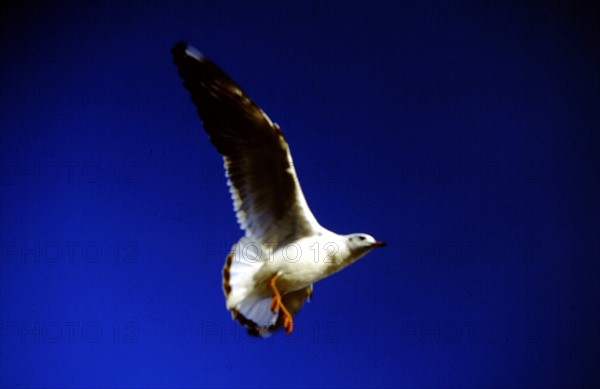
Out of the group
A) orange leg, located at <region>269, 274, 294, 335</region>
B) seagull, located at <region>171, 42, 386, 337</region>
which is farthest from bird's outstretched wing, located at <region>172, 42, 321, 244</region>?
orange leg, located at <region>269, 274, 294, 335</region>

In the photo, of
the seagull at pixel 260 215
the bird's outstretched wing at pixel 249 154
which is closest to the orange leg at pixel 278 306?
the seagull at pixel 260 215

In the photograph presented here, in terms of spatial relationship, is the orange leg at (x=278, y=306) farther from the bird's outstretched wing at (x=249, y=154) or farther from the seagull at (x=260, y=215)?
the bird's outstretched wing at (x=249, y=154)

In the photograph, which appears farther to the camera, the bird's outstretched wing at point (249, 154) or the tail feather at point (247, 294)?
the tail feather at point (247, 294)

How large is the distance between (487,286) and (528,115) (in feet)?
1.85

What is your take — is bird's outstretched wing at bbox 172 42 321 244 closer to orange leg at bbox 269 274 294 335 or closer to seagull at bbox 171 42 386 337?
seagull at bbox 171 42 386 337

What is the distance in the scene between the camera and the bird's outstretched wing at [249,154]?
4.00ft

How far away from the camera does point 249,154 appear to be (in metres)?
1.29

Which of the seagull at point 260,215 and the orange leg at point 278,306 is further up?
the seagull at point 260,215

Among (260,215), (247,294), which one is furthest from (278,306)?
(260,215)

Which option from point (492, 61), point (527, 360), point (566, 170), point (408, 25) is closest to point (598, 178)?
point (566, 170)

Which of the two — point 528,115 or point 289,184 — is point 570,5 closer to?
point 528,115

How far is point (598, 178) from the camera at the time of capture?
5.71ft

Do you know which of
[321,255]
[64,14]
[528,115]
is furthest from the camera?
[528,115]

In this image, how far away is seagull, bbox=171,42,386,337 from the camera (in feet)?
4.05
